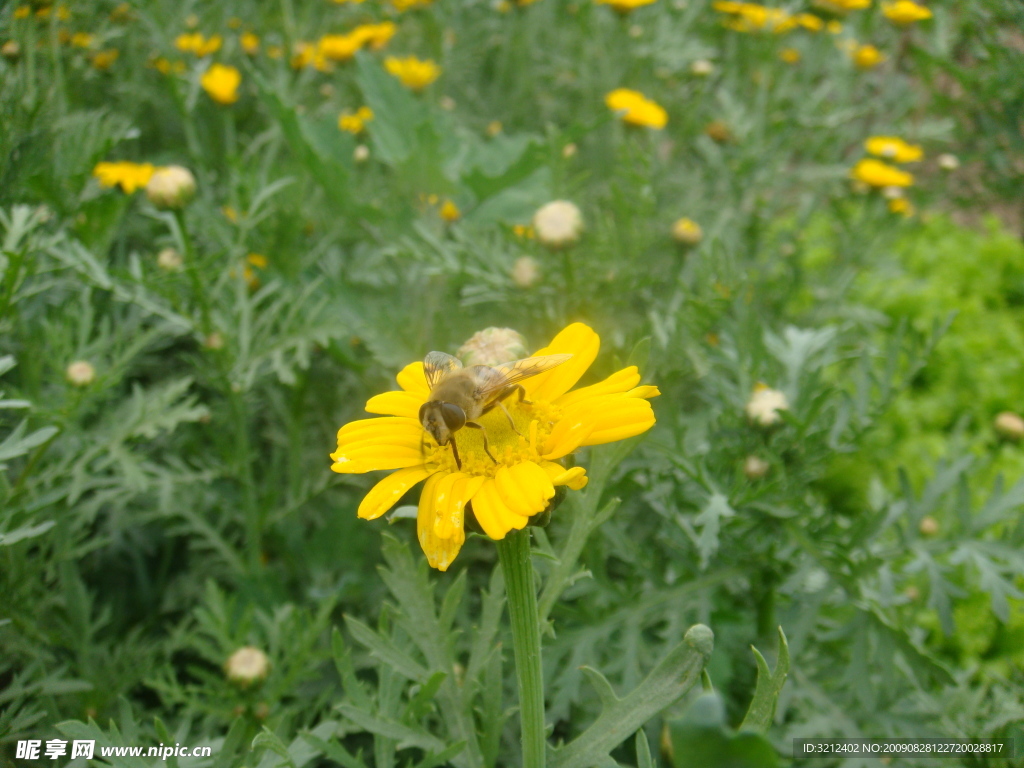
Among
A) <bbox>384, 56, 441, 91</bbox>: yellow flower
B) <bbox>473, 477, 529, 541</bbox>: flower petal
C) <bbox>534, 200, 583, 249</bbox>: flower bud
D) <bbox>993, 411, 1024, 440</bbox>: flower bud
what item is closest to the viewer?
<bbox>473, 477, 529, 541</bbox>: flower petal

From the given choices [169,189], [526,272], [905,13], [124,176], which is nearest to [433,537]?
[526,272]

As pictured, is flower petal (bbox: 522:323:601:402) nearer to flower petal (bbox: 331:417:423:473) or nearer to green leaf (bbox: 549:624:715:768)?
flower petal (bbox: 331:417:423:473)

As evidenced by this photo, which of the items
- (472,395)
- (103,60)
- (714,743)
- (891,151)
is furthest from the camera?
(891,151)

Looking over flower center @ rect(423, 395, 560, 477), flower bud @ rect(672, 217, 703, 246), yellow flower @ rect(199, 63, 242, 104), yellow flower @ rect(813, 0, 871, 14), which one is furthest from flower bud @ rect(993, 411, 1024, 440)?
yellow flower @ rect(199, 63, 242, 104)

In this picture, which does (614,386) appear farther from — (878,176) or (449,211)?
(878,176)

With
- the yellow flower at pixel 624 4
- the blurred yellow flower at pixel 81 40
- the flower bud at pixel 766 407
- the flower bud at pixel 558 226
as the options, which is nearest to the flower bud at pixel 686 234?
the flower bud at pixel 558 226

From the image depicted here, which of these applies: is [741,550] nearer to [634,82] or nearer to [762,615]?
[762,615]
